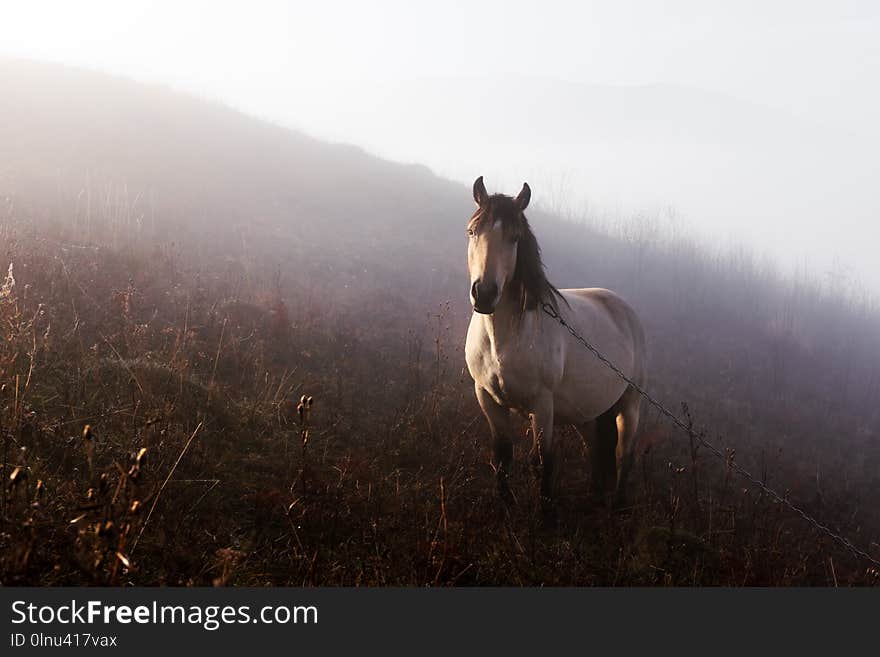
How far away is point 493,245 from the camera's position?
3.66 metres

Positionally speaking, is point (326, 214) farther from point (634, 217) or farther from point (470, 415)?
point (634, 217)

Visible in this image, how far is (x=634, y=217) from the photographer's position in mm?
24391

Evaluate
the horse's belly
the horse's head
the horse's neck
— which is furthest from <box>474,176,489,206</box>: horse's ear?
the horse's belly

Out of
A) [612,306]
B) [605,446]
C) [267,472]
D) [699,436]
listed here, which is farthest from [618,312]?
[267,472]

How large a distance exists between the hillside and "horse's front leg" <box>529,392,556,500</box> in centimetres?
17

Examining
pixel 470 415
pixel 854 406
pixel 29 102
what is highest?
pixel 29 102

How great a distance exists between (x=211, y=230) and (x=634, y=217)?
19242 millimetres

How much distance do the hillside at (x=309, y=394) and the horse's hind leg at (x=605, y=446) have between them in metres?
0.35

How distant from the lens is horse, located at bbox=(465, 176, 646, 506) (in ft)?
12.2

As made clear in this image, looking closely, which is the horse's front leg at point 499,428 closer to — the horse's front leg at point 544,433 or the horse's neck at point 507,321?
the horse's front leg at point 544,433

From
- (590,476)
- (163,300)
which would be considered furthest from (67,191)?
(590,476)

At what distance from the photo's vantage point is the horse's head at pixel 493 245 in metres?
3.55

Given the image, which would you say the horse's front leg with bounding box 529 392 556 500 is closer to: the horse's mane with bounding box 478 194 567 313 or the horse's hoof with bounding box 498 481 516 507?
the horse's hoof with bounding box 498 481 516 507

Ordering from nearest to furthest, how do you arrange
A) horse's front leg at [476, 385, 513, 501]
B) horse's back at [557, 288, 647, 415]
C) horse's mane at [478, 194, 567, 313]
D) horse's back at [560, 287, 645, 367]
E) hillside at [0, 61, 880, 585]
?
hillside at [0, 61, 880, 585] → horse's mane at [478, 194, 567, 313] → horse's front leg at [476, 385, 513, 501] → horse's back at [557, 288, 647, 415] → horse's back at [560, 287, 645, 367]
